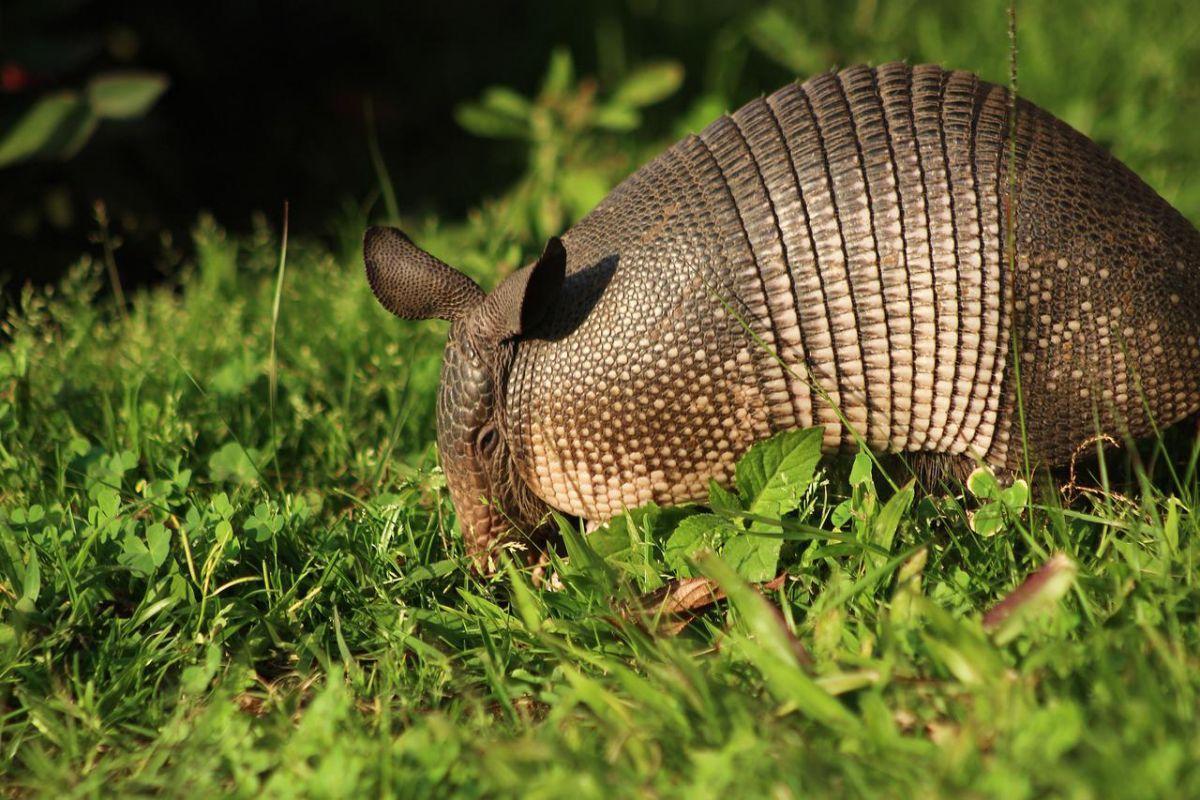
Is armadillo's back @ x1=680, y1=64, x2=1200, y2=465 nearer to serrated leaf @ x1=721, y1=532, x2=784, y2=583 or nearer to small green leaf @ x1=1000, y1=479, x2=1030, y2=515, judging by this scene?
small green leaf @ x1=1000, y1=479, x2=1030, y2=515

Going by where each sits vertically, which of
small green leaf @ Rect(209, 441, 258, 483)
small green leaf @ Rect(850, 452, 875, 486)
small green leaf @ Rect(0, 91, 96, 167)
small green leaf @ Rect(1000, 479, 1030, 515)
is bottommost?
small green leaf @ Rect(209, 441, 258, 483)

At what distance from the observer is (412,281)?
346cm

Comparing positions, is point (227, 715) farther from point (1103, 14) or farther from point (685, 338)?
point (1103, 14)

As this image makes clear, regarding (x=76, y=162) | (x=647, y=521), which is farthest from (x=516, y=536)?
(x=76, y=162)

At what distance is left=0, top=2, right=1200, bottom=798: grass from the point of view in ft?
7.34

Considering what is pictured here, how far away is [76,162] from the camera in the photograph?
542cm

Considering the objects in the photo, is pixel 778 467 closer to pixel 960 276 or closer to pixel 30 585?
pixel 960 276

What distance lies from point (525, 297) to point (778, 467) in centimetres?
84

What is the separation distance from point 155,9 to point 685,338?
3846mm

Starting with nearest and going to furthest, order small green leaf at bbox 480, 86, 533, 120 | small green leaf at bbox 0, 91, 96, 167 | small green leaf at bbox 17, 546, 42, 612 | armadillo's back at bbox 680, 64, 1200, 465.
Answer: small green leaf at bbox 17, 546, 42, 612 < armadillo's back at bbox 680, 64, 1200, 465 < small green leaf at bbox 0, 91, 96, 167 < small green leaf at bbox 480, 86, 533, 120

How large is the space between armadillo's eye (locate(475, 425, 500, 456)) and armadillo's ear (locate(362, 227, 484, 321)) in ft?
1.22

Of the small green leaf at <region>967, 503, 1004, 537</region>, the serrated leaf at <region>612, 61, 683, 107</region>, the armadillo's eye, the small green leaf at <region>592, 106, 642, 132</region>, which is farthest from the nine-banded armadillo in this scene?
the serrated leaf at <region>612, 61, 683, 107</region>

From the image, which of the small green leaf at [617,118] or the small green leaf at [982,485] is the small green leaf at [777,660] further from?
the small green leaf at [617,118]

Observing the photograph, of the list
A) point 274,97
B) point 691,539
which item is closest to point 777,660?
point 691,539
